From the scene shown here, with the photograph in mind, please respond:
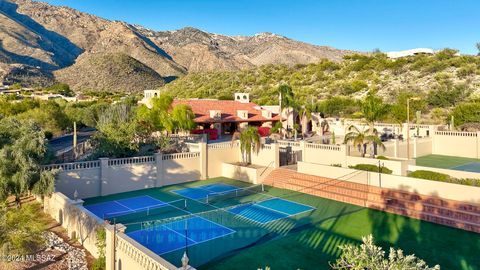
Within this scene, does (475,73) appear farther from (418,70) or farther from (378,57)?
(378,57)

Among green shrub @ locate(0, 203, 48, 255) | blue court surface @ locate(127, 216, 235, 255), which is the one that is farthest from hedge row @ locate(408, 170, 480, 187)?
green shrub @ locate(0, 203, 48, 255)

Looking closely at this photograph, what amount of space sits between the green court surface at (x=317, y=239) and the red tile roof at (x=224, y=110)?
83.2 ft

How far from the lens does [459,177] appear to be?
20.5 metres

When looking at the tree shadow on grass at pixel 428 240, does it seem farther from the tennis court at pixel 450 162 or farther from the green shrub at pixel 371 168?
the tennis court at pixel 450 162

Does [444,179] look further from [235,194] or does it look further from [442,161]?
[442,161]

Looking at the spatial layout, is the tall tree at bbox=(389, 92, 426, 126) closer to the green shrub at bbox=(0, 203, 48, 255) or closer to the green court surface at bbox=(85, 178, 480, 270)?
the green court surface at bbox=(85, 178, 480, 270)

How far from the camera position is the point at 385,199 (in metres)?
17.7

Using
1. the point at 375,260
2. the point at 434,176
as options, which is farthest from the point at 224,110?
the point at 375,260

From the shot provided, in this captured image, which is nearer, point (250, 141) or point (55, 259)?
point (55, 259)

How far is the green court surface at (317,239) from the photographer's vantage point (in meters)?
11.6

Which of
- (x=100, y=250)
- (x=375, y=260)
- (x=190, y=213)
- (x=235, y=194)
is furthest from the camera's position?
(x=235, y=194)

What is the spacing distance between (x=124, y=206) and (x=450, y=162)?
25.3 metres

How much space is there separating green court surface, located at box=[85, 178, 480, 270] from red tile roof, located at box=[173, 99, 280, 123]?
25.4 metres

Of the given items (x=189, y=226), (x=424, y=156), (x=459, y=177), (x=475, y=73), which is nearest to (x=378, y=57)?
(x=475, y=73)
